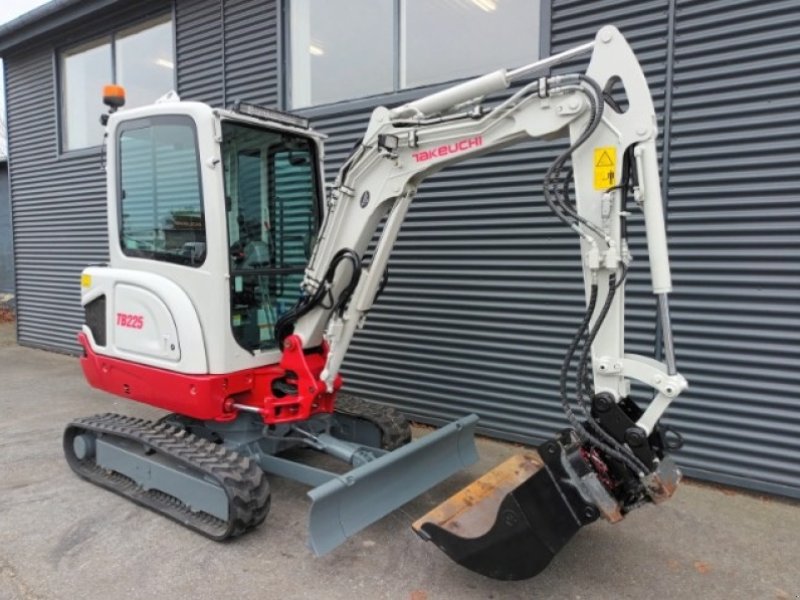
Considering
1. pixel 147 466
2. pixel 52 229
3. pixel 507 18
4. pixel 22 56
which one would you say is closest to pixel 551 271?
pixel 507 18

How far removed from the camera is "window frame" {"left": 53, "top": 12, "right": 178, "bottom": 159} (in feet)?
24.0

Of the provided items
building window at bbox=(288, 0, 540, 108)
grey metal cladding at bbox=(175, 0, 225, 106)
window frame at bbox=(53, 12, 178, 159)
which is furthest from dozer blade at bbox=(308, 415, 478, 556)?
window frame at bbox=(53, 12, 178, 159)

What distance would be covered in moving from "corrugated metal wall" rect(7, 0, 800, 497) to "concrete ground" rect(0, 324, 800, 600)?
0.79 meters

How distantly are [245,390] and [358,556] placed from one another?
1.25 meters

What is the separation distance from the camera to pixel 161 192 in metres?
3.79

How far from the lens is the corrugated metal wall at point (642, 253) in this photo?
3.88 meters

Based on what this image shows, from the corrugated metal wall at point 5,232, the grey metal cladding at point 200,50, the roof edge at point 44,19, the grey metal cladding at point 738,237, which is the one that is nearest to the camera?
the grey metal cladding at point 738,237

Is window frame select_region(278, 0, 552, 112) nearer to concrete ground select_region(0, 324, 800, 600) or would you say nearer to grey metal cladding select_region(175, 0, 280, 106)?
grey metal cladding select_region(175, 0, 280, 106)

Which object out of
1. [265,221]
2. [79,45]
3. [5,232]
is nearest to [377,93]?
[265,221]

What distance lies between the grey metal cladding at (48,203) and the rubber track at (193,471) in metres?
4.73

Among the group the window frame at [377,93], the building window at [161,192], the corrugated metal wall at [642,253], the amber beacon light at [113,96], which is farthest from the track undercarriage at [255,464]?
the window frame at [377,93]

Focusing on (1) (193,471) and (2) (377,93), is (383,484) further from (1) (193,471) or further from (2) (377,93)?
(2) (377,93)

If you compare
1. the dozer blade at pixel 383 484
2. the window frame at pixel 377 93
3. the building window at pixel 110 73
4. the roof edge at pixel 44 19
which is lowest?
the dozer blade at pixel 383 484

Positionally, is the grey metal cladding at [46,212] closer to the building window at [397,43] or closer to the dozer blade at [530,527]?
the building window at [397,43]
